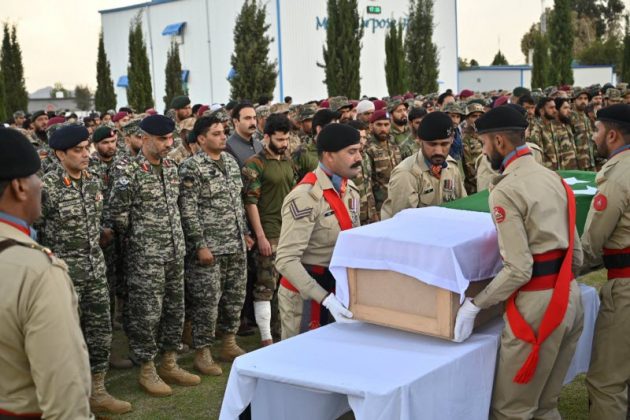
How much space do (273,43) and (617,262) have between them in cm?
2792

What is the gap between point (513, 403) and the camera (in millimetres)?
3934

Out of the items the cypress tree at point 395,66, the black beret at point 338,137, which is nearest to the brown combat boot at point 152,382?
the black beret at point 338,137

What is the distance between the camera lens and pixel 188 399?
577cm

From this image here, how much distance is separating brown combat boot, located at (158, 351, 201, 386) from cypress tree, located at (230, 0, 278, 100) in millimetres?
13654

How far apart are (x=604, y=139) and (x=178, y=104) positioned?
22.1 feet

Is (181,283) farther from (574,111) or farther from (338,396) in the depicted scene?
(574,111)

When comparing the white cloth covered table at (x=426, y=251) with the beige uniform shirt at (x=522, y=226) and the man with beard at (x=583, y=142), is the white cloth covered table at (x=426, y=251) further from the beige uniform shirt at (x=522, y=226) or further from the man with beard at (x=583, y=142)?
the man with beard at (x=583, y=142)

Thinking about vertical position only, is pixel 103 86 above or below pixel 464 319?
above

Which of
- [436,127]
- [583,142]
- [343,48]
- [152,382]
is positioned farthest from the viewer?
[343,48]

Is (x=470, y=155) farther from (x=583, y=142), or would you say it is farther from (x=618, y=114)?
(x=618, y=114)

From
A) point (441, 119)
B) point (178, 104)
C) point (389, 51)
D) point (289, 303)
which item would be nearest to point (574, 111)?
point (178, 104)

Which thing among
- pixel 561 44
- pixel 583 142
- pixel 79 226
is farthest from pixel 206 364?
pixel 561 44

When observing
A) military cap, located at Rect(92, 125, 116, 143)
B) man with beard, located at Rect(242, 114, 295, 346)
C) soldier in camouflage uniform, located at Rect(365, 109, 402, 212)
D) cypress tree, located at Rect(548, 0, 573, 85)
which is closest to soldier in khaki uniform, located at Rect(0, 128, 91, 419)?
man with beard, located at Rect(242, 114, 295, 346)

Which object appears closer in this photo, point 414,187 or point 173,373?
point 414,187
